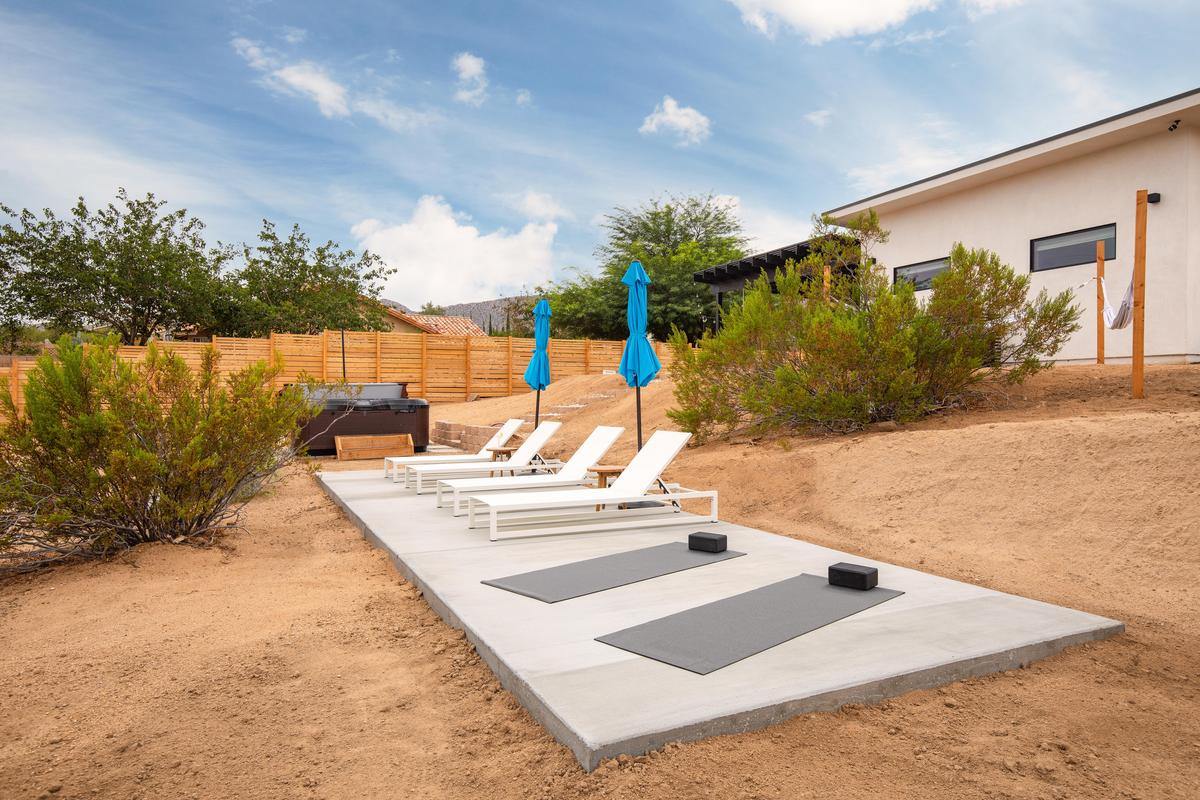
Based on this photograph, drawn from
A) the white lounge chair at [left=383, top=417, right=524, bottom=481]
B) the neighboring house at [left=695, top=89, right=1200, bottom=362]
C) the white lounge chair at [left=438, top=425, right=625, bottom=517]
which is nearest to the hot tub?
the white lounge chair at [left=383, top=417, right=524, bottom=481]

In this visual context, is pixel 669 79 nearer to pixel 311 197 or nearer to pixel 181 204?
pixel 311 197

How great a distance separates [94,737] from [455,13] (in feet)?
41.5

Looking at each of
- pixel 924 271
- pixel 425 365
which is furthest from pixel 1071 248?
pixel 425 365

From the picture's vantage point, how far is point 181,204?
29.2 m

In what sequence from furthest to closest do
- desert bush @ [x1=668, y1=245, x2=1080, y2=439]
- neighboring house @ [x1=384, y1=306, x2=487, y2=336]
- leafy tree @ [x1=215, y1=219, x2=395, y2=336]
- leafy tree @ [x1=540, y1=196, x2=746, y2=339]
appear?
1. neighboring house @ [x1=384, y1=306, x2=487, y2=336]
2. leafy tree @ [x1=215, y1=219, x2=395, y2=336]
3. leafy tree @ [x1=540, y1=196, x2=746, y2=339]
4. desert bush @ [x1=668, y1=245, x2=1080, y2=439]

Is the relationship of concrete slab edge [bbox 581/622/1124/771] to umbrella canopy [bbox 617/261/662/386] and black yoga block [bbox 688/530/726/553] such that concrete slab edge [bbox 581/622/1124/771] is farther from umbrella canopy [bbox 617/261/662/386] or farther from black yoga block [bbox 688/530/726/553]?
umbrella canopy [bbox 617/261/662/386]

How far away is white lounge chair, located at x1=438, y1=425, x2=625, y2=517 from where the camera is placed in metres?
6.67

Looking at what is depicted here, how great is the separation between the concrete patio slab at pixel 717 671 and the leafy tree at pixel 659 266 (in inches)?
723

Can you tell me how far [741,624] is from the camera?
332 centimetres

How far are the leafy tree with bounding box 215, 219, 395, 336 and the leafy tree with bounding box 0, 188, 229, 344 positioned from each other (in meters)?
1.15

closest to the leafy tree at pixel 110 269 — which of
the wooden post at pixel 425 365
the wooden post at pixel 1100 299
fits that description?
the wooden post at pixel 425 365

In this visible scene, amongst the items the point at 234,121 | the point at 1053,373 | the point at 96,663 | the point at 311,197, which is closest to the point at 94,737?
the point at 96,663

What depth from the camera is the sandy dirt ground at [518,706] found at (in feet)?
7.31

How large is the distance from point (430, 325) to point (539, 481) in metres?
33.7
